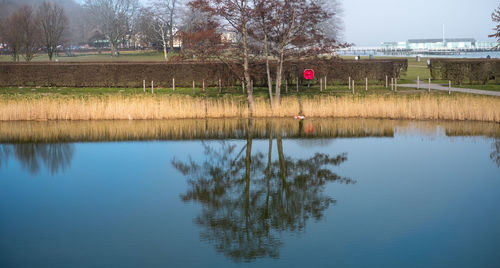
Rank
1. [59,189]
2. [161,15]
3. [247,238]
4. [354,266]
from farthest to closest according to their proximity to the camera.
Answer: [161,15], [59,189], [247,238], [354,266]

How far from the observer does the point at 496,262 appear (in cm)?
829

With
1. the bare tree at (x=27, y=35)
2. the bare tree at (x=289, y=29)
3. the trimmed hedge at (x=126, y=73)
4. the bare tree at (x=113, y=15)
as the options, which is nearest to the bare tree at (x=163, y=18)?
the bare tree at (x=113, y=15)

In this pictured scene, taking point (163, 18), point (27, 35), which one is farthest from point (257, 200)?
point (163, 18)

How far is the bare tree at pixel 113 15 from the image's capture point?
233 ft

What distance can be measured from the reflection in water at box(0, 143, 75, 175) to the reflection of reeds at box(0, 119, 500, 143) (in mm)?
916

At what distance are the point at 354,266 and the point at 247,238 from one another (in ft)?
6.06

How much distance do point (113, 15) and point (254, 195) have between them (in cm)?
6584

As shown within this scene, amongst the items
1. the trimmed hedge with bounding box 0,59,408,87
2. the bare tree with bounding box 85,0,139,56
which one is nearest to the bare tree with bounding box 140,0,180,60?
the bare tree with bounding box 85,0,139,56

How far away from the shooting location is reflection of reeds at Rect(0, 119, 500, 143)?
18.3 metres

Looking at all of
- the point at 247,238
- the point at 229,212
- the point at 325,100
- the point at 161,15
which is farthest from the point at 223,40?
the point at 161,15

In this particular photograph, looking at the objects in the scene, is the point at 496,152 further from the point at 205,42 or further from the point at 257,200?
the point at 205,42

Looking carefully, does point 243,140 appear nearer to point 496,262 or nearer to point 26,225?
point 26,225

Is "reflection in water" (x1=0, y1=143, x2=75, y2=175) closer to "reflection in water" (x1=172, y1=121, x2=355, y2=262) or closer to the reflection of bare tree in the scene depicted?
"reflection in water" (x1=172, y1=121, x2=355, y2=262)

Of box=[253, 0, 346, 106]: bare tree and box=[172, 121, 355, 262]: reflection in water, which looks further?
box=[253, 0, 346, 106]: bare tree
